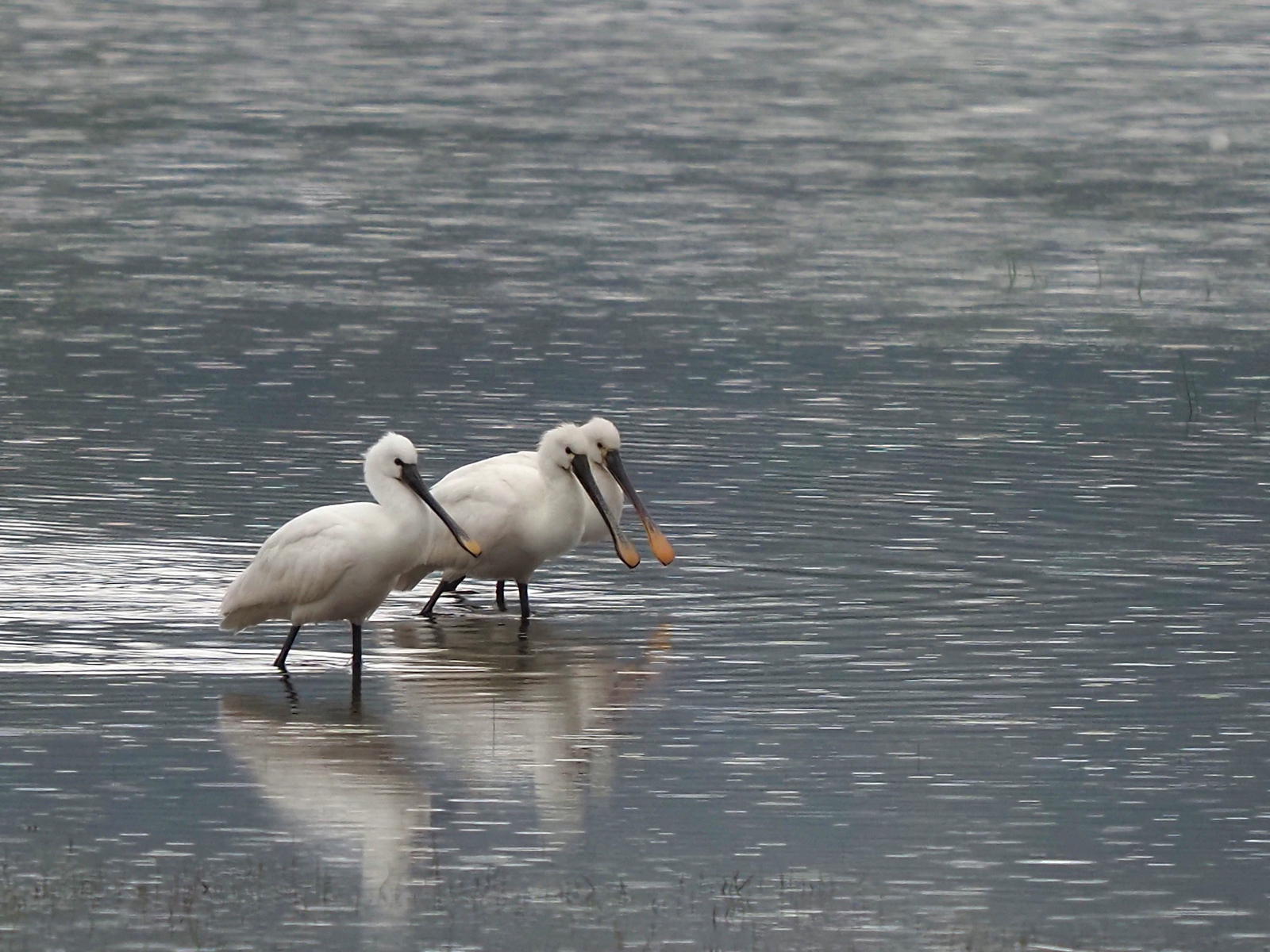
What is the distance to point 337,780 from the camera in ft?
33.7

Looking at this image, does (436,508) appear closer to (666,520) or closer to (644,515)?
(644,515)

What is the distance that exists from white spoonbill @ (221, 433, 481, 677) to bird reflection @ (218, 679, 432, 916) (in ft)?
1.29

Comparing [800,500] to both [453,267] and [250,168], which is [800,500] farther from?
[250,168]

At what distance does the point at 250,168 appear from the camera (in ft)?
104

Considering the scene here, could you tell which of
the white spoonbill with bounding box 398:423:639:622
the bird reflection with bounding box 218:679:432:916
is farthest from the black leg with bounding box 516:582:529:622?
the bird reflection with bounding box 218:679:432:916

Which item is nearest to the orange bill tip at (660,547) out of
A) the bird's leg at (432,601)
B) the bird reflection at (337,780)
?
the bird's leg at (432,601)

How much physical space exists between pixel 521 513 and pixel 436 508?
1048mm

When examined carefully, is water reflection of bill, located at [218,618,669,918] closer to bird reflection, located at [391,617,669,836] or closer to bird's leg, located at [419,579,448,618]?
bird reflection, located at [391,617,669,836]

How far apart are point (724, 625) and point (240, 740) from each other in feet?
9.87

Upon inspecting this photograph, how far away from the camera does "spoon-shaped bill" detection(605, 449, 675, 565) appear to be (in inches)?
A: 560

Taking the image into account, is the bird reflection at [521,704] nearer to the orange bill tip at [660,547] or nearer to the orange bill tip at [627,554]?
the orange bill tip at [627,554]

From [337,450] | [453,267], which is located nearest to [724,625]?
[337,450]

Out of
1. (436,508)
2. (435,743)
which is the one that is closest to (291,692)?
(435,743)

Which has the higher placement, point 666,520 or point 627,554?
point 627,554
